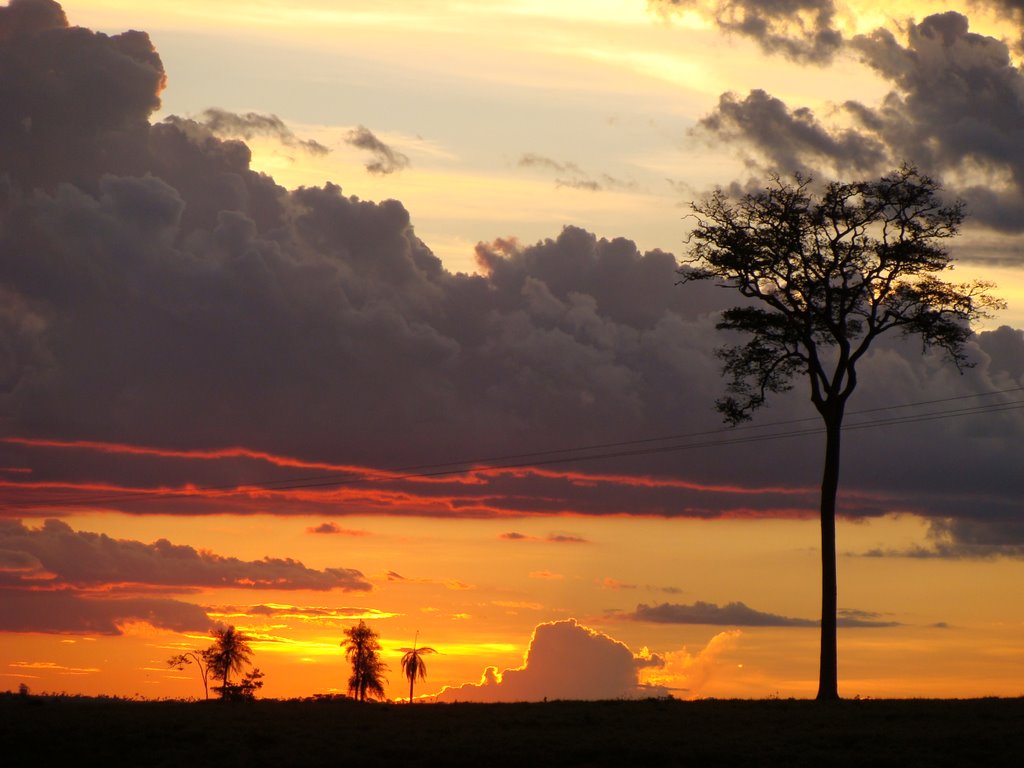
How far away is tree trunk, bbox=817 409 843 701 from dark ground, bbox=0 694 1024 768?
2.40 metres

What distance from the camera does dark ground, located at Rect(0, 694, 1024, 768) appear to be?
123 ft

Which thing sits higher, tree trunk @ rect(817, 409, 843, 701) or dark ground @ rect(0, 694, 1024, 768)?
tree trunk @ rect(817, 409, 843, 701)

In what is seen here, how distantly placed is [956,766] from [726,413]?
77.4 feet

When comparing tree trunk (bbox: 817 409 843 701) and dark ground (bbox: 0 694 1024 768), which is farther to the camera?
tree trunk (bbox: 817 409 843 701)

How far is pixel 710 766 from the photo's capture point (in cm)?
3675

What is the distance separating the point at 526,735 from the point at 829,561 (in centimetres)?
1596

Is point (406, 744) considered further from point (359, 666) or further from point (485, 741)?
point (359, 666)

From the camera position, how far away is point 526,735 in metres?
40.6

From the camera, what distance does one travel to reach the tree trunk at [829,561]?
49625 mm

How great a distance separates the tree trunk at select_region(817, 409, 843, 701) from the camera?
4962cm

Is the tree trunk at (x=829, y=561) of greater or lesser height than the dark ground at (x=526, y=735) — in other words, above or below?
above

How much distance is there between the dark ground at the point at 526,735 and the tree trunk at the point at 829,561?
240cm

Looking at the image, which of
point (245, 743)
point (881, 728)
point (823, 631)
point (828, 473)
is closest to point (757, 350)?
point (828, 473)

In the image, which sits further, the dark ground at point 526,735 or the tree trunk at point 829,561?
the tree trunk at point 829,561
